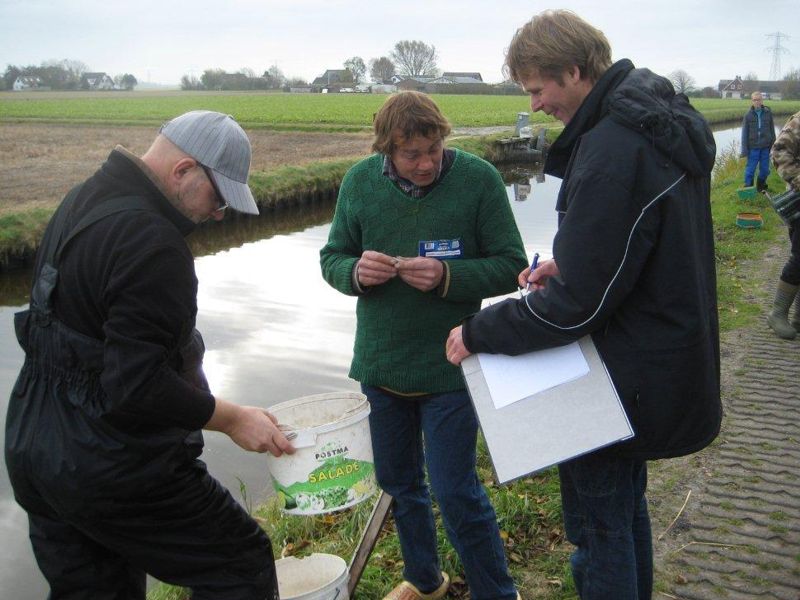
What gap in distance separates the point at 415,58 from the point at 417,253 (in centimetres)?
11099

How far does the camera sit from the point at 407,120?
282 centimetres

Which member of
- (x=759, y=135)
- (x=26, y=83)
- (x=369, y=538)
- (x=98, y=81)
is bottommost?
(x=369, y=538)

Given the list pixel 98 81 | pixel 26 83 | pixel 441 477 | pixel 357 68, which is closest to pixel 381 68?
pixel 357 68

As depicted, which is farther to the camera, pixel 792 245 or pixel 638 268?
pixel 792 245

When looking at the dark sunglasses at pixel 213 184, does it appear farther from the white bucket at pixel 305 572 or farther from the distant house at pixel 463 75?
the distant house at pixel 463 75

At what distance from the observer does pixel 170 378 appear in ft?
7.13

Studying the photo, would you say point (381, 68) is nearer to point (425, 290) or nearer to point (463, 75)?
point (463, 75)

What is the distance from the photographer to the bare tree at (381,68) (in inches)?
4264

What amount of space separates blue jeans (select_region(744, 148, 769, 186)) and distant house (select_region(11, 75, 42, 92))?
308ft

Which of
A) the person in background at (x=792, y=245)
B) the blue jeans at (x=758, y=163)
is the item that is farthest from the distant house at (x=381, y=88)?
the person in background at (x=792, y=245)

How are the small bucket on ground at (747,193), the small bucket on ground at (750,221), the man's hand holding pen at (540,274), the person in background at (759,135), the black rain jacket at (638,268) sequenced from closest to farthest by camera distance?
1. the black rain jacket at (638,268)
2. the man's hand holding pen at (540,274)
3. the small bucket on ground at (750,221)
4. the small bucket on ground at (747,193)
5. the person in background at (759,135)

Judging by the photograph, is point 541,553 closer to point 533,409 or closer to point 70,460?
point 533,409

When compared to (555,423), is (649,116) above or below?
above

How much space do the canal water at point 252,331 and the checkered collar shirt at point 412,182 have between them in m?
2.67
